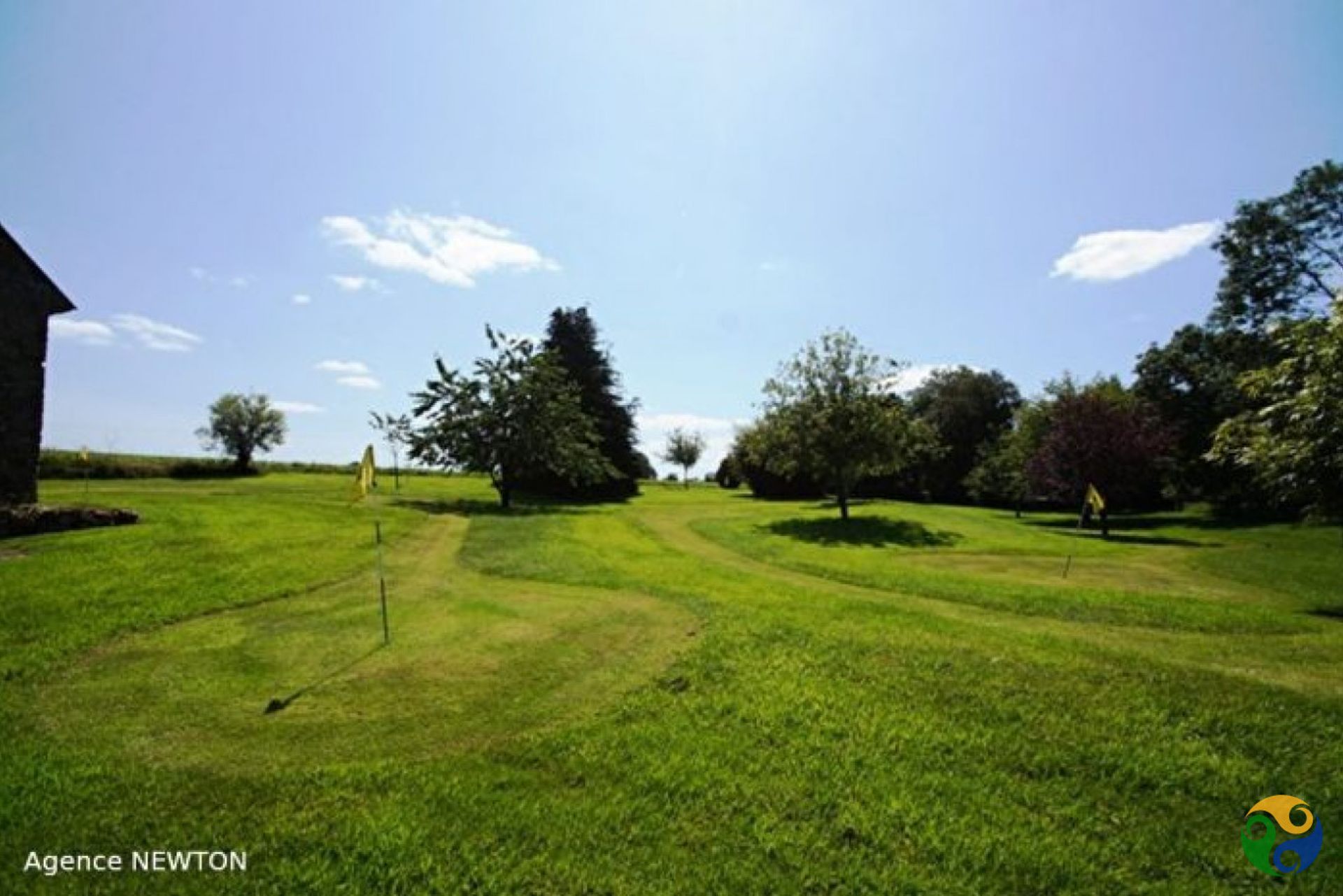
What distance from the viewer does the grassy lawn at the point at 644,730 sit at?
16.8 ft

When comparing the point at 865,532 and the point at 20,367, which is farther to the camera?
the point at 865,532

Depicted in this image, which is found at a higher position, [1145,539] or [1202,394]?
[1202,394]

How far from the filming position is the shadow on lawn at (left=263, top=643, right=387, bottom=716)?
732 centimetres

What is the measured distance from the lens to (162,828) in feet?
17.0

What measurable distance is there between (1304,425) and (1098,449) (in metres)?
20.3

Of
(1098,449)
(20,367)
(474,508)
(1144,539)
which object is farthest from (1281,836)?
(1098,449)

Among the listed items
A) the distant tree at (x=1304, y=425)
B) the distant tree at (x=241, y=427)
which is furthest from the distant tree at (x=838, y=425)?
the distant tree at (x=241, y=427)

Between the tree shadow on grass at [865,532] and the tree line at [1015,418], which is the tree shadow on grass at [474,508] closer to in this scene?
the tree line at [1015,418]

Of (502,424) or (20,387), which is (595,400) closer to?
(502,424)

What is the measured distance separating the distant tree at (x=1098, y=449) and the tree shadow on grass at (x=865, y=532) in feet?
32.3

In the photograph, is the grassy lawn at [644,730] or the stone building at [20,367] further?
the stone building at [20,367]

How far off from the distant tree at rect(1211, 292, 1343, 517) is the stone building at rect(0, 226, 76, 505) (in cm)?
3093

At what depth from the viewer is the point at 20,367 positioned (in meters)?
18.2

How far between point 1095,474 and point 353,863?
121ft
